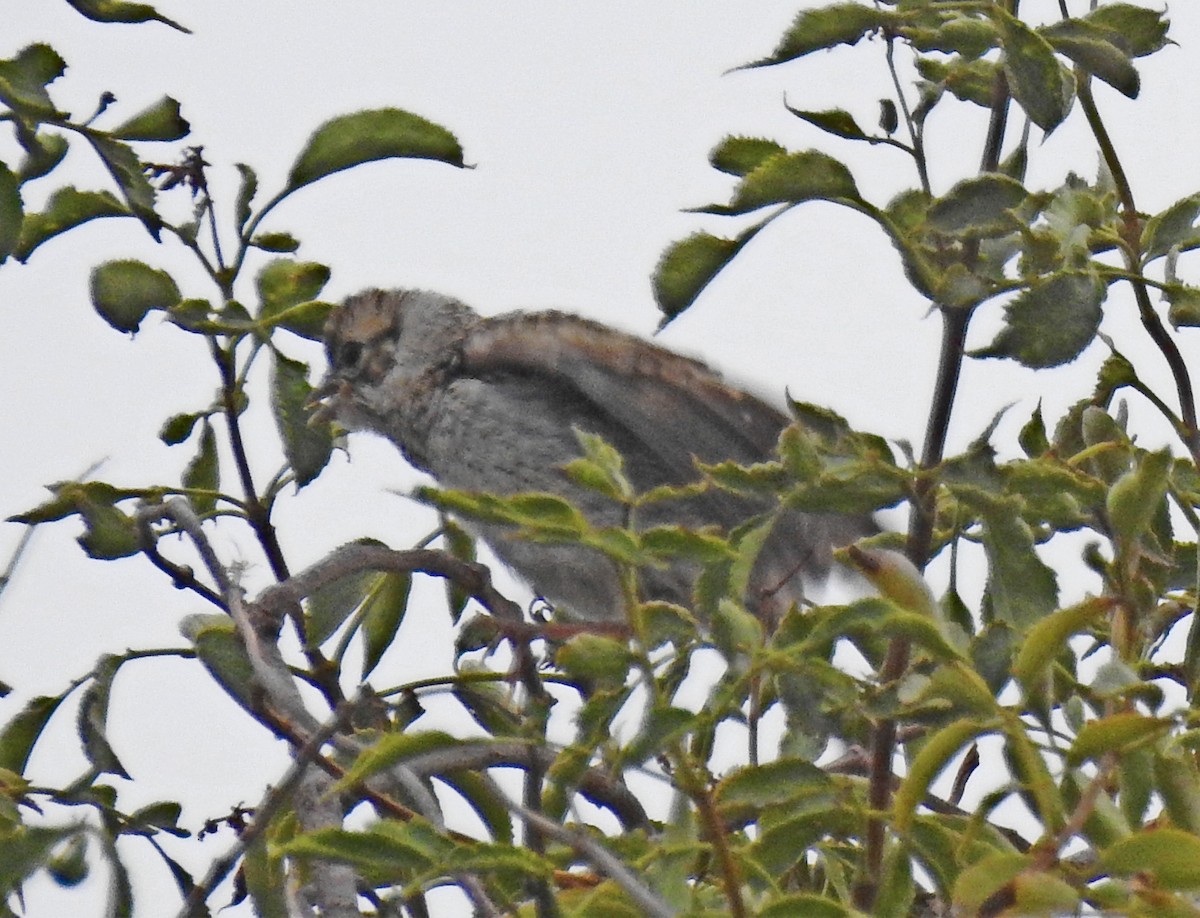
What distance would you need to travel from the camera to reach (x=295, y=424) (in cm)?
213

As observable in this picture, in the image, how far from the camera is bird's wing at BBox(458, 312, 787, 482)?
3125 millimetres

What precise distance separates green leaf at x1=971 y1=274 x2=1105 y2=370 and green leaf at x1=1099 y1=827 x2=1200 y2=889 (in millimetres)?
560

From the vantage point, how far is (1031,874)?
1.15 m

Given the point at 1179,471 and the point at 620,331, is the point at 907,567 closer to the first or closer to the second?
the point at 1179,471

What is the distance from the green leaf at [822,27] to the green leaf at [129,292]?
0.76m

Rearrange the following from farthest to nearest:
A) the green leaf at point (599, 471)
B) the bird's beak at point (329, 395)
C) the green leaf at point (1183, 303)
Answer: the bird's beak at point (329, 395)
the green leaf at point (1183, 303)
the green leaf at point (599, 471)

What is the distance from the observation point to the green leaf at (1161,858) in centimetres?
118

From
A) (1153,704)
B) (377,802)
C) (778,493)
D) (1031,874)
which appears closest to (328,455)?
(377,802)

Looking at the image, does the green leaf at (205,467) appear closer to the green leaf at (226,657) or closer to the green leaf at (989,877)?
the green leaf at (226,657)

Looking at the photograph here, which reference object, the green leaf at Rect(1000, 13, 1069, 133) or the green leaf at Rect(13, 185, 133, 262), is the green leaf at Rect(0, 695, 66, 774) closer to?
the green leaf at Rect(13, 185, 133, 262)

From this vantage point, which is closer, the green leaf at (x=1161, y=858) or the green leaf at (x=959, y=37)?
the green leaf at (x=1161, y=858)

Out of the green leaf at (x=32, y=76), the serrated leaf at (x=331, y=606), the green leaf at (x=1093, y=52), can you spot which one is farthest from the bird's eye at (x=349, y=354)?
the green leaf at (x=1093, y=52)

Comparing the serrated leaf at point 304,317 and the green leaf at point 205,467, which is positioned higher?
the serrated leaf at point 304,317

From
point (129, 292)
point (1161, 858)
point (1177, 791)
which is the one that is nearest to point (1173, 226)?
point (1177, 791)
